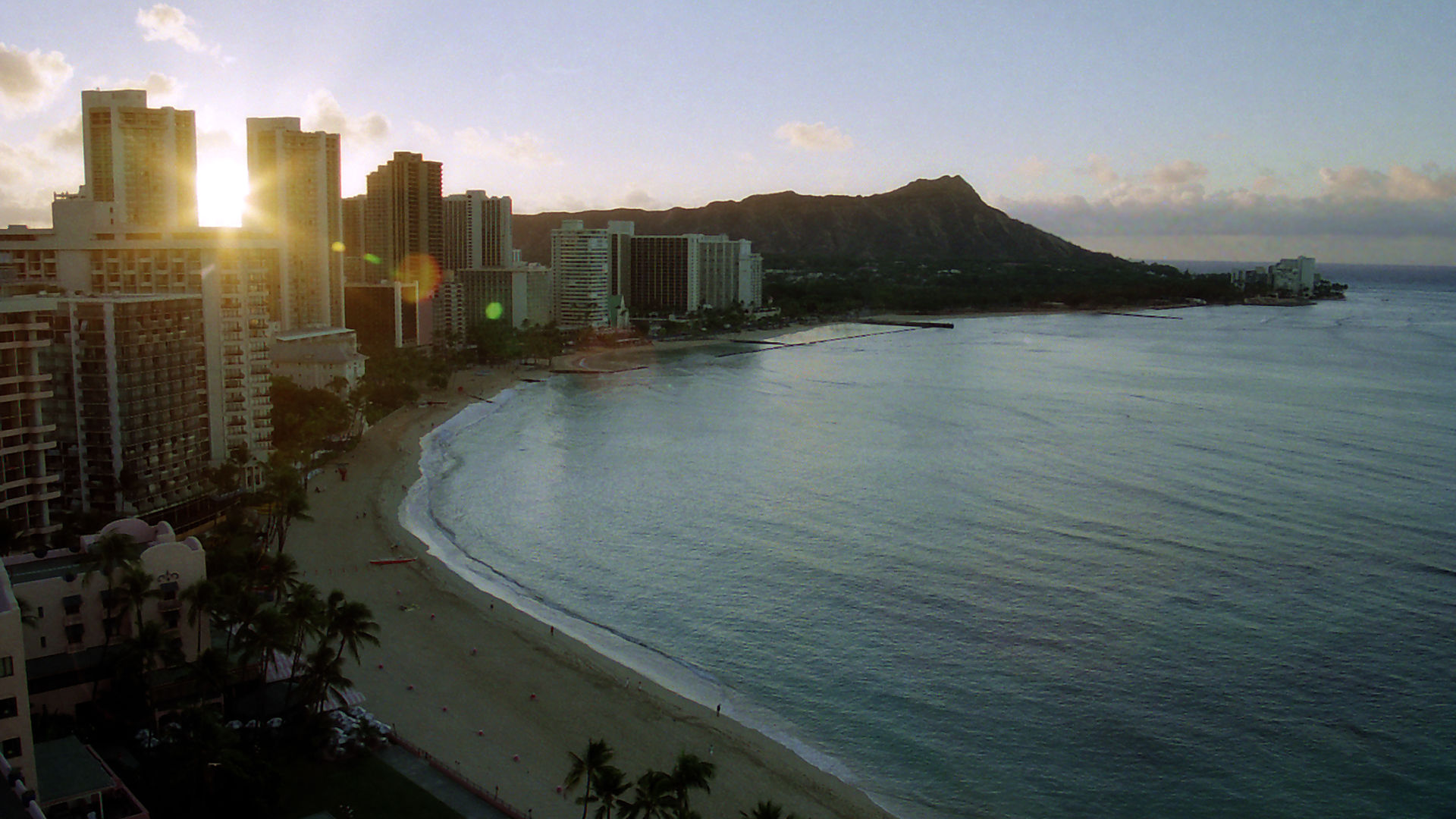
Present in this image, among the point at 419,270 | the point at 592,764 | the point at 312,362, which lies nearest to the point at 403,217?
the point at 419,270

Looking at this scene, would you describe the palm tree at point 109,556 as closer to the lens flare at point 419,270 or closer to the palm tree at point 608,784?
the palm tree at point 608,784

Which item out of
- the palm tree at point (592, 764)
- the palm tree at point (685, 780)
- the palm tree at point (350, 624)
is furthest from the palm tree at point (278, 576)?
the palm tree at point (685, 780)

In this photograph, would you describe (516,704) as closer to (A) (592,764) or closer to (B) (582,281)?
(A) (592,764)

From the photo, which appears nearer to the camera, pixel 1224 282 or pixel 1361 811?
pixel 1361 811

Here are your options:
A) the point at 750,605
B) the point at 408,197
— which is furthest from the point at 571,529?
the point at 408,197

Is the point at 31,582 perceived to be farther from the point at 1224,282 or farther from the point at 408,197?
the point at 1224,282
